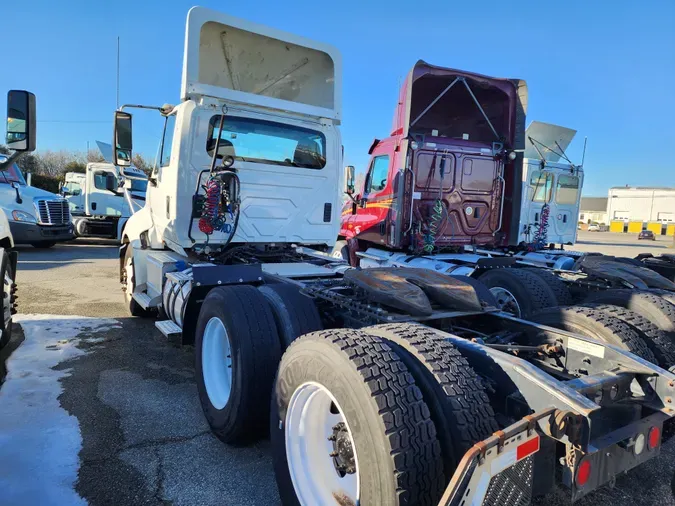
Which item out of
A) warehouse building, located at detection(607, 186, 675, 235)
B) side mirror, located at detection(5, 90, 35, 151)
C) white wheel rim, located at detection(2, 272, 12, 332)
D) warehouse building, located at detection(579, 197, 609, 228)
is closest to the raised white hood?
side mirror, located at detection(5, 90, 35, 151)

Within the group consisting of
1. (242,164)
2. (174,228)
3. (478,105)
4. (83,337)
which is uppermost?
(478,105)

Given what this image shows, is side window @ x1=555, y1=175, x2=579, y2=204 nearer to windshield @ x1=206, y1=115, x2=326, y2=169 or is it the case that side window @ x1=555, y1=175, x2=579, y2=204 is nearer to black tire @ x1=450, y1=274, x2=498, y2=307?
windshield @ x1=206, y1=115, x2=326, y2=169

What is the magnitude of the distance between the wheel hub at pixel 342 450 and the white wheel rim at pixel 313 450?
0.06 metres

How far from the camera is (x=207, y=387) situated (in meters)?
3.52

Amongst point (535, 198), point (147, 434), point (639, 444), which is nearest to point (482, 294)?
point (639, 444)

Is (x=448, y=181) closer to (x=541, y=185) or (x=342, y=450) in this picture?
(x=541, y=185)

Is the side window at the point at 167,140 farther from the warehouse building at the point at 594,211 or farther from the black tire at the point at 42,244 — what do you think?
the warehouse building at the point at 594,211

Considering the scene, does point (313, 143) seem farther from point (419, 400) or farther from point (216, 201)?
point (419, 400)

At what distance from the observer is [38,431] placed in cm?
335

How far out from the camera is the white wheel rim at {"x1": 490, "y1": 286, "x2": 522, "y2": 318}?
483cm

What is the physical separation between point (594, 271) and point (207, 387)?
3.88 meters

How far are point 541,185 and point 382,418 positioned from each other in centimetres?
897

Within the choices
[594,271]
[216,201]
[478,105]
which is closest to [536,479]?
[594,271]

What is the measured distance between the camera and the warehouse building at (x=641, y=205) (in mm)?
65812
